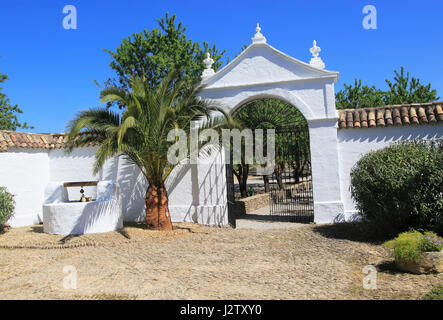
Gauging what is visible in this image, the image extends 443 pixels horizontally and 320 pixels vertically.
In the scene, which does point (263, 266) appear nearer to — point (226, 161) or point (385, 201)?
point (385, 201)

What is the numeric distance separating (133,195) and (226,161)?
3.20 meters

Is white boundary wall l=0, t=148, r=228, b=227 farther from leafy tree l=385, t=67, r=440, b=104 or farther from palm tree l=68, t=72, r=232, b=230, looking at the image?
leafy tree l=385, t=67, r=440, b=104

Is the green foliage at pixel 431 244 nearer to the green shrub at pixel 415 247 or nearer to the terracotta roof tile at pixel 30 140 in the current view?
the green shrub at pixel 415 247

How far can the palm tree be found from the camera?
9133 mm

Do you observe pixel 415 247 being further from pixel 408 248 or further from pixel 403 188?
pixel 403 188

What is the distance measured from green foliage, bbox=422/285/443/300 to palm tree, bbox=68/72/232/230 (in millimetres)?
6374

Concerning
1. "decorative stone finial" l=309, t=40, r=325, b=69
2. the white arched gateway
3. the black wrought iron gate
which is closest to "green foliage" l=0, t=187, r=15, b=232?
the white arched gateway

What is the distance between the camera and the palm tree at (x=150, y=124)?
9133mm

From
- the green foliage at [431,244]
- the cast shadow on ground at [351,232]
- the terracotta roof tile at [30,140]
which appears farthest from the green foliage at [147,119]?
the green foliage at [431,244]

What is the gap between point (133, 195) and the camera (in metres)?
11.4

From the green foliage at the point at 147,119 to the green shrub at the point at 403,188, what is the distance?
4.33 m
